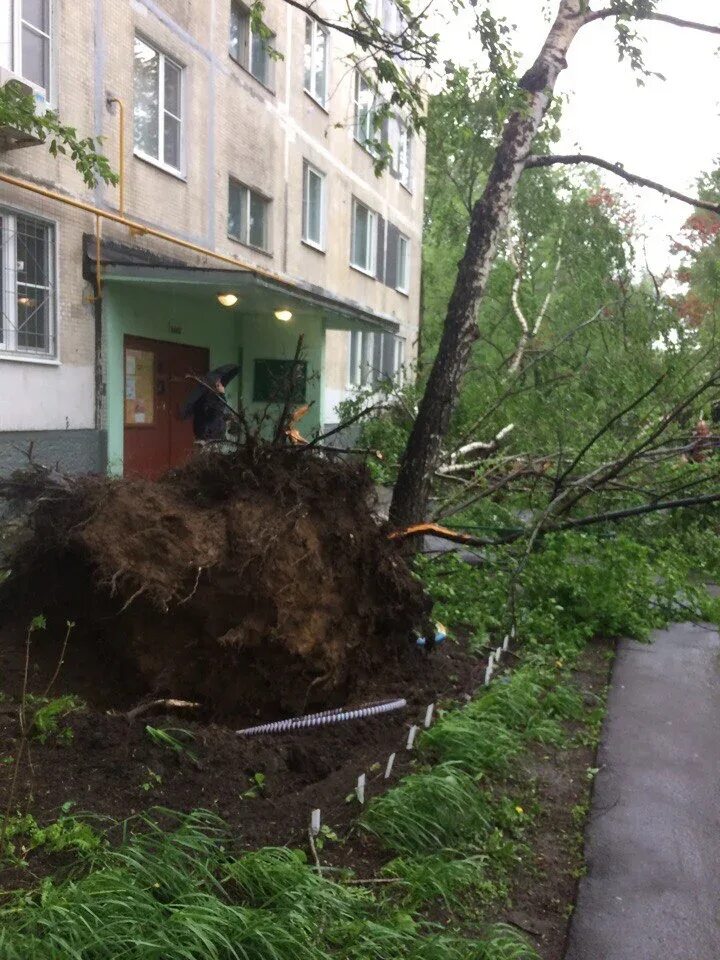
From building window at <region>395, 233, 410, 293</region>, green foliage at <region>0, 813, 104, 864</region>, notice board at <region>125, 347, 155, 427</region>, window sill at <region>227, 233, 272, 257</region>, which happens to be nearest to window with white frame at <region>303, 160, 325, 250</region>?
window sill at <region>227, 233, 272, 257</region>

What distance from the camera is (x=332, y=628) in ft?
17.4

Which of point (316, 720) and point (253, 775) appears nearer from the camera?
point (253, 775)

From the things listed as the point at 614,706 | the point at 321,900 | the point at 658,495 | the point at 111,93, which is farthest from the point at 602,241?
the point at 321,900

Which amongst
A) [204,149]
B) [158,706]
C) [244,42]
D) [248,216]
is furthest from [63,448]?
[244,42]

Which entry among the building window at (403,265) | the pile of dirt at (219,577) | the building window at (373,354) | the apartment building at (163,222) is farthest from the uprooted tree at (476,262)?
the building window at (403,265)

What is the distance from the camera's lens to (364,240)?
2066 cm

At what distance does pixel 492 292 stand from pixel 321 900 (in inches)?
673

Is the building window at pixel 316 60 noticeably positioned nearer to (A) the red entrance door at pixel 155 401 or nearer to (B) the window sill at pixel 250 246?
(B) the window sill at pixel 250 246

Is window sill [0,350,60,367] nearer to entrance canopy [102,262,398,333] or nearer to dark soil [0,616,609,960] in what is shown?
entrance canopy [102,262,398,333]

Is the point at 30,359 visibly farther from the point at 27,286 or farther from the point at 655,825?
the point at 655,825

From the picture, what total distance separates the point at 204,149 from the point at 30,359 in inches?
191

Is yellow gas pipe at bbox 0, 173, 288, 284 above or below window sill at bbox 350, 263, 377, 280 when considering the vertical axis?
below

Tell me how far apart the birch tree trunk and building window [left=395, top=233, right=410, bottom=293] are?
1569 centimetres

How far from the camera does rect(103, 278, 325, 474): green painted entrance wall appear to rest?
1083cm
